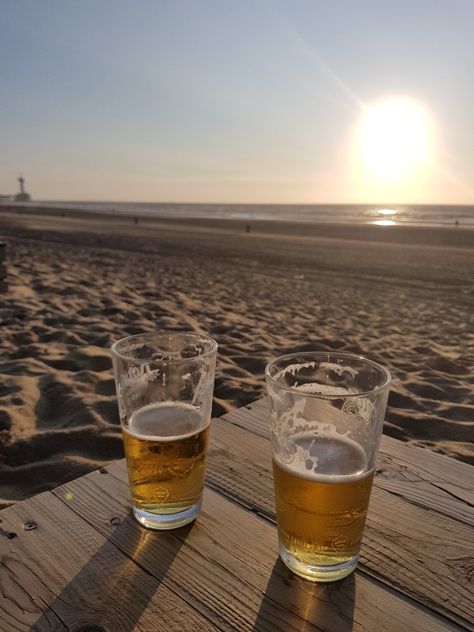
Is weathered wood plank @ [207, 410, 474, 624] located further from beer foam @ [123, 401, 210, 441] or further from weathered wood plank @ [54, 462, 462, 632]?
beer foam @ [123, 401, 210, 441]

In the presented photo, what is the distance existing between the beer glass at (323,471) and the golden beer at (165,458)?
225 millimetres

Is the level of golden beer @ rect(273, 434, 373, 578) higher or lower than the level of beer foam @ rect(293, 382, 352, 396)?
lower

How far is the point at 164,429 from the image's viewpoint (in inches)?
42.1

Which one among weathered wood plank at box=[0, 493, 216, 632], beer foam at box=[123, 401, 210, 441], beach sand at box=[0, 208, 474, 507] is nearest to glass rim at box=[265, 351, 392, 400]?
beer foam at box=[123, 401, 210, 441]

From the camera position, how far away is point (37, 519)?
3.71 feet

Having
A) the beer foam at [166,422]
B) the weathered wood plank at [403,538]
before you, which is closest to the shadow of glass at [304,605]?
the weathered wood plank at [403,538]

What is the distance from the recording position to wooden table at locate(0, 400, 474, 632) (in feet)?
2.81

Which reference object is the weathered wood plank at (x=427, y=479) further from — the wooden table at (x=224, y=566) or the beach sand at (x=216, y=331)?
the beach sand at (x=216, y=331)

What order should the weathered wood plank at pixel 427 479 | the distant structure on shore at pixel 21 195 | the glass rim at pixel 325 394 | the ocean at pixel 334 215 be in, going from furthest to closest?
the distant structure on shore at pixel 21 195 → the ocean at pixel 334 215 → the weathered wood plank at pixel 427 479 → the glass rim at pixel 325 394

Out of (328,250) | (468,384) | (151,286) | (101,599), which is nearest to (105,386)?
(101,599)

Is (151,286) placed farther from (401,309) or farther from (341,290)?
(401,309)

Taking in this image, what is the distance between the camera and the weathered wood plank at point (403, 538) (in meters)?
0.93

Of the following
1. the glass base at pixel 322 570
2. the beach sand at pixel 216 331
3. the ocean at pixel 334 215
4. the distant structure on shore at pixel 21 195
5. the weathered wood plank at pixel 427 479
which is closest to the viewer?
the glass base at pixel 322 570

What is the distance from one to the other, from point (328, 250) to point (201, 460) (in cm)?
1480
